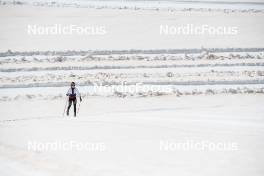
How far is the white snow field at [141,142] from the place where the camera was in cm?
1116

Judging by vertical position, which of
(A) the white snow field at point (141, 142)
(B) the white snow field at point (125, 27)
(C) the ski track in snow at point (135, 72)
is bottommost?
(A) the white snow field at point (141, 142)

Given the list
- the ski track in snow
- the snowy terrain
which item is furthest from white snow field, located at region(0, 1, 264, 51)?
the ski track in snow

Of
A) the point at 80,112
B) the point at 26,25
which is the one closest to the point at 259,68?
the point at 80,112

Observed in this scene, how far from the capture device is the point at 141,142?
13.4 metres

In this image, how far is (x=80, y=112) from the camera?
20484 millimetres

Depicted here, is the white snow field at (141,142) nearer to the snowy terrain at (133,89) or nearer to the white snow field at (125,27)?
the snowy terrain at (133,89)

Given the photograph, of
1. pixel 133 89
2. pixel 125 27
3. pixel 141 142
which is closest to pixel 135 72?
pixel 133 89

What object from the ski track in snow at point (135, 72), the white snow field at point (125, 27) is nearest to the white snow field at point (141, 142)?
the ski track in snow at point (135, 72)

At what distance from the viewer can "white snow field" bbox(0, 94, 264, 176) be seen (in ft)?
36.6

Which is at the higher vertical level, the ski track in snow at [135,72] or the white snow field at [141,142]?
the ski track in snow at [135,72]

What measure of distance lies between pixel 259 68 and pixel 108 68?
715cm

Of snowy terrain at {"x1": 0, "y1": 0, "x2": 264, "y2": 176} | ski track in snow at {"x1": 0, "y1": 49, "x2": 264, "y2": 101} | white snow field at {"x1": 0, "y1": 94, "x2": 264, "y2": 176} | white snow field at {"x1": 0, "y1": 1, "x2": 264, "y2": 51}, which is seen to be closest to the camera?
white snow field at {"x1": 0, "y1": 94, "x2": 264, "y2": 176}

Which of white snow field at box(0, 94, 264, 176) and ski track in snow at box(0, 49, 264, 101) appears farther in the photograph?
ski track in snow at box(0, 49, 264, 101)

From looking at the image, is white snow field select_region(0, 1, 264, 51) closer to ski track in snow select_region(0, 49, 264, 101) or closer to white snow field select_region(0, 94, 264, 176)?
ski track in snow select_region(0, 49, 264, 101)
